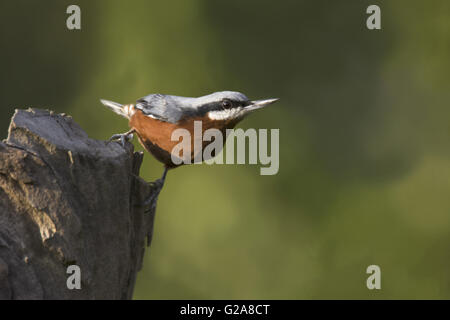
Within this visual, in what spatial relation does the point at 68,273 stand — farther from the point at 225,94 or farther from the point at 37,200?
the point at 225,94

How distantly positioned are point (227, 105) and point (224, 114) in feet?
0.13

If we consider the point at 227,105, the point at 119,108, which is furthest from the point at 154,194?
the point at 119,108

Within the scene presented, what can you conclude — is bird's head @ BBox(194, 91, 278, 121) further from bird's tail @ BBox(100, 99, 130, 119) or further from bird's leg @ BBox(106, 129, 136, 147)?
bird's tail @ BBox(100, 99, 130, 119)

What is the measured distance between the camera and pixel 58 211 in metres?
1.57

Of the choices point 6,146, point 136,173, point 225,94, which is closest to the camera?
point 6,146

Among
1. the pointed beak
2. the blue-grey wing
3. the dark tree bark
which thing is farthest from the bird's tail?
the dark tree bark

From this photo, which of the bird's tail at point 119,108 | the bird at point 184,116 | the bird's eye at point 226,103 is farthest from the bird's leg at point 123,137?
the bird's eye at point 226,103

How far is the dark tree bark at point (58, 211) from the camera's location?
1560mm

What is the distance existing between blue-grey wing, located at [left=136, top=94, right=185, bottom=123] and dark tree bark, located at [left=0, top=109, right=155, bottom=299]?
507mm

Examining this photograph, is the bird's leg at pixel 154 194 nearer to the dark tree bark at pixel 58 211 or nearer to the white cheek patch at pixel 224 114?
the dark tree bark at pixel 58 211

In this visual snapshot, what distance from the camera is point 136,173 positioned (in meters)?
2.02
